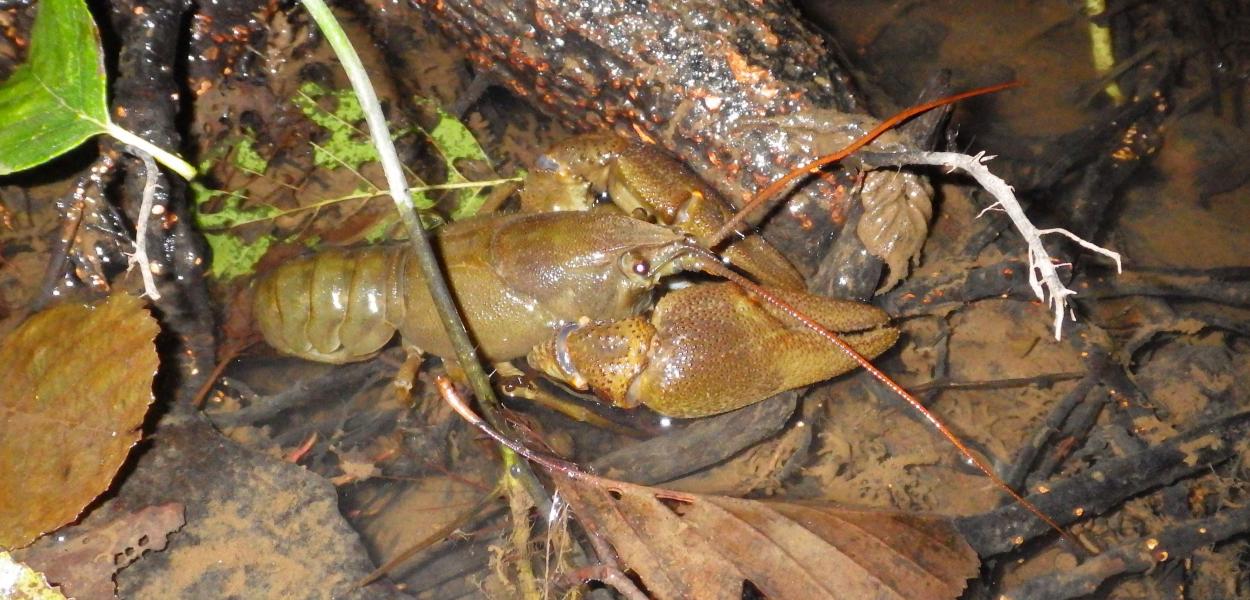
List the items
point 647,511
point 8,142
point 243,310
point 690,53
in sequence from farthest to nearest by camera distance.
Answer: point 243,310
point 690,53
point 647,511
point 8,142

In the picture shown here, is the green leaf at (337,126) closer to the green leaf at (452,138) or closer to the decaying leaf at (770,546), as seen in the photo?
the green leaf at (452,138)

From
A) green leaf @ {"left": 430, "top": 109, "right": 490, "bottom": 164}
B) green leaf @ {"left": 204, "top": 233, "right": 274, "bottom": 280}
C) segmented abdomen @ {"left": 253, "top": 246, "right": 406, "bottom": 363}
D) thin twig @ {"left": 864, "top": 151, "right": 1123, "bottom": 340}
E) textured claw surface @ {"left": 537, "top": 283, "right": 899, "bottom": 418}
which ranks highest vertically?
thin twig @ {"left": 864, "top": 151, "right": 1123, "bottom": 340}

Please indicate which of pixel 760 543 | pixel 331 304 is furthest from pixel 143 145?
pixel 760 543

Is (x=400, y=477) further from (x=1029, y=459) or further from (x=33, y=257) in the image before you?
(x=1029, y=459)

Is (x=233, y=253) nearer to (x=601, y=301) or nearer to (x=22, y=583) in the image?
(x=22, y=583)

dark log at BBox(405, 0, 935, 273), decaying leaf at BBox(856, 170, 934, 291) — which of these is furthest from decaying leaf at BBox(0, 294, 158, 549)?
decaying leaf at BBox(856, 170, 934, 291)

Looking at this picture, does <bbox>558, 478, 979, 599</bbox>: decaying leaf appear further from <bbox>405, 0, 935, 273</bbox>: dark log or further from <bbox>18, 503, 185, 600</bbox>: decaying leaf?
<bbox>18, 503, 185, 600</bbox>: decaying leaf

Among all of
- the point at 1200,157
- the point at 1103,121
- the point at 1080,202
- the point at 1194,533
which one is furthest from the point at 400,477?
the point at 1200,157

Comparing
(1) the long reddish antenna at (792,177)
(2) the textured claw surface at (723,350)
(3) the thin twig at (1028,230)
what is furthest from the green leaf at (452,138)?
(3) the thin twig at (1028,230)
